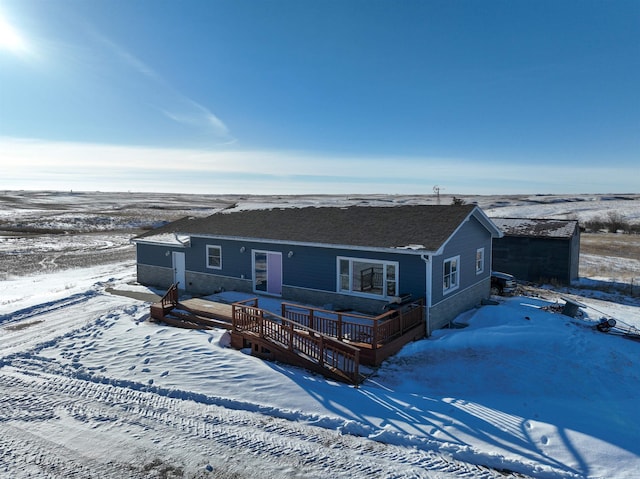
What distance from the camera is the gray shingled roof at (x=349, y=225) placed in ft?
49.0

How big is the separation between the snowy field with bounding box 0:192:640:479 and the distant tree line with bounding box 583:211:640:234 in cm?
4754

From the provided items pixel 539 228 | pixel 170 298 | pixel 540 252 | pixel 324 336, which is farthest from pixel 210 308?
pixel 539 228

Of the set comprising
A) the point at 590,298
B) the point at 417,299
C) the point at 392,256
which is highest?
the point at 392,256

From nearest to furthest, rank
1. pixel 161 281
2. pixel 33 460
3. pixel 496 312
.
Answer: pixel 33 460
pixel 496 312
pixel 161 281

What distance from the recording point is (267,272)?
722 inches

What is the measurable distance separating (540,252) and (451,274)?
42.9 feet

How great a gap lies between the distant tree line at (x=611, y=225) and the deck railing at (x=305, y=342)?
5673 centimetres

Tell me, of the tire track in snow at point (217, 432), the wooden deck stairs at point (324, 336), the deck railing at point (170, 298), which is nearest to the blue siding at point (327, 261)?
the wooden deck stairs at point (324, 336)

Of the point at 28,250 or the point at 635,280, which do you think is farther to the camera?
the point at 28,250

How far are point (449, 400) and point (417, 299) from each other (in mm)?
4655

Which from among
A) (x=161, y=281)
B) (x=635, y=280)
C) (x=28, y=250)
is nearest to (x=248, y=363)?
(x=161, y=281)

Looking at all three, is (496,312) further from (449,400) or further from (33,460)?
(33,460)

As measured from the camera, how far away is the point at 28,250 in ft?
Answer: 120

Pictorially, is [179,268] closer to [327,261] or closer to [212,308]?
[212,308]
